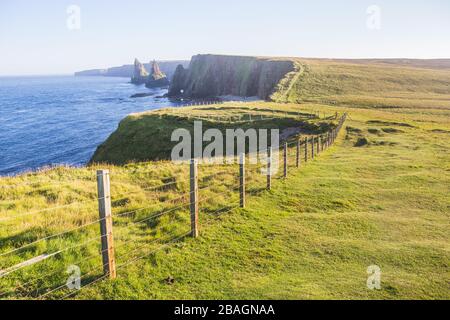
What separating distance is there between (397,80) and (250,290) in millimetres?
110368

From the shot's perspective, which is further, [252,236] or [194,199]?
[252,236]

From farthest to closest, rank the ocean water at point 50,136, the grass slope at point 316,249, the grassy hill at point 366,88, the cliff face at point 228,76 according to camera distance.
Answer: the cliff face at point 228,76 < the grassy hill at point 366,88 < the ocean water at point 50,136 < the grass slope at point 316,249

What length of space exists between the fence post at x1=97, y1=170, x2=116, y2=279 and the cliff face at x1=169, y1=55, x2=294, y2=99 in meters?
112

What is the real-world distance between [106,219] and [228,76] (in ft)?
493

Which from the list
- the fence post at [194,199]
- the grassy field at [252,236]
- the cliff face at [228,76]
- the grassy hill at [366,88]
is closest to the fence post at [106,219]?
the grassy field at [252,236]

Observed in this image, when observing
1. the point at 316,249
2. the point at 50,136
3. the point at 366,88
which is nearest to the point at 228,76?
the point at 366,88

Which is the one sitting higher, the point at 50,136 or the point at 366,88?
the point at 366,88

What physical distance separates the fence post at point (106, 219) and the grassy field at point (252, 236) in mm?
297

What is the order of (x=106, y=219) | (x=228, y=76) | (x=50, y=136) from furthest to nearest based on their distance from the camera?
(x=228, y=76), (x=50, y=136), (x=106, y=219)

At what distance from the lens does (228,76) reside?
504 feet

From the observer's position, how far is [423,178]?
1767cm

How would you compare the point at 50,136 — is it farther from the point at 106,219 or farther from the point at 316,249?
the point at 316,249

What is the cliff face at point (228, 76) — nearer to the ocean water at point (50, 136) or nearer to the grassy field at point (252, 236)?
the ocean water at point (50, 136)

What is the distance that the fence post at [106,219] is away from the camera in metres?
7.32
